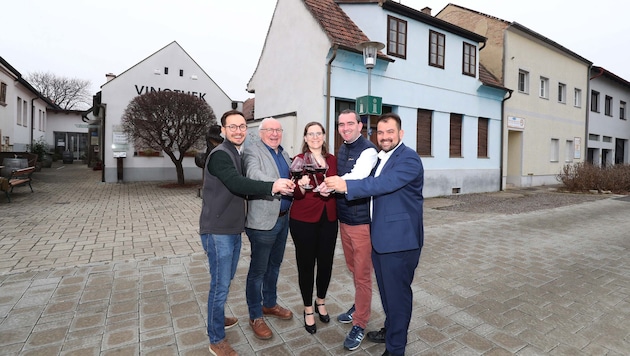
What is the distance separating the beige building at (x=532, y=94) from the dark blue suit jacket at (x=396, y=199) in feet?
50.2

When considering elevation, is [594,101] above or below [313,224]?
above

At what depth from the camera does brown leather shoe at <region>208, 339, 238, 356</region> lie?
8.63ft

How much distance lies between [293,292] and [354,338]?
1.26 meters

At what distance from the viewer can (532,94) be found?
56.9 feet

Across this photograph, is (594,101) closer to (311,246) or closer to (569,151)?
(569,151)

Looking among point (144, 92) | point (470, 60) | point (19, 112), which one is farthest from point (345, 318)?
point (19, 112)

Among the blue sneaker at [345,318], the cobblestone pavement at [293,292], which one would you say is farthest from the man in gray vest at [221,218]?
the blue sneaker at [345,318]

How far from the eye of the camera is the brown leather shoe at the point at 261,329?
9.65 feet

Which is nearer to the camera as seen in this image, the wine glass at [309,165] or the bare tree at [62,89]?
the wine glass at [309,165]

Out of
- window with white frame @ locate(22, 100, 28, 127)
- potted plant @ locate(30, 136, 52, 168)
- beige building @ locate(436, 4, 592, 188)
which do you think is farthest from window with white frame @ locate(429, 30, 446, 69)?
window with white frame @ locate(22, 100, 28, 127)

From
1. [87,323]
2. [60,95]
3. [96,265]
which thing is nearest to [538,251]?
[87,323]

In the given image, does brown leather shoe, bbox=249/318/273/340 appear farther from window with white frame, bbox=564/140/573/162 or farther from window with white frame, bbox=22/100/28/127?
window with white frame, bbox=22/100/28/127

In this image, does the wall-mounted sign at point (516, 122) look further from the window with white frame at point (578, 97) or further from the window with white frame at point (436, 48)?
the window with white frame at point (578, 97)

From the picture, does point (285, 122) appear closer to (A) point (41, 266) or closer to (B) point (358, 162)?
(A) point (41, 266)
